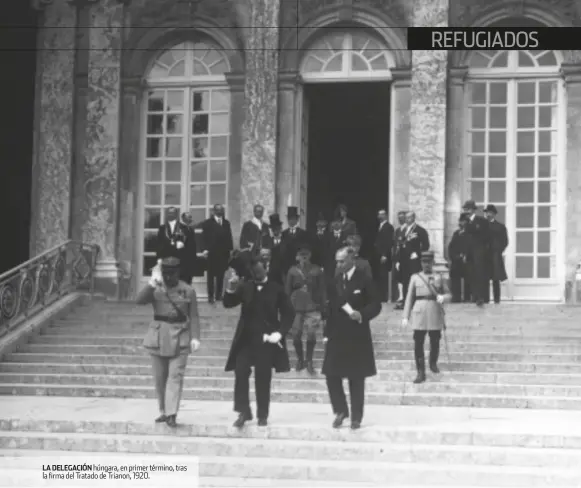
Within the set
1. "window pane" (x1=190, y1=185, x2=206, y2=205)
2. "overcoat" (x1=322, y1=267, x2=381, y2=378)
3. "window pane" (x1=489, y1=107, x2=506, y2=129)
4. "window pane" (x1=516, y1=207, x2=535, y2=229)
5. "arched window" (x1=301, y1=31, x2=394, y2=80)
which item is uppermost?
"arched window" (x1=301, y1=31, x2=394, y2=80)

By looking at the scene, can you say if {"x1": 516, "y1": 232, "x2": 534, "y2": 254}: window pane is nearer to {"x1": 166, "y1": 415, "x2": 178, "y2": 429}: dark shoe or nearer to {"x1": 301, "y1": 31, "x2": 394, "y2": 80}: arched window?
{"x1": 301, "y1": 31, "x2": 394, "y2": 80}: arched window

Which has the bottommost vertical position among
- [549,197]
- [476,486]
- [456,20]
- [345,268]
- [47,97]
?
[476,486]

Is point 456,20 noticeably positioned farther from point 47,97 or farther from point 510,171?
point 47,97

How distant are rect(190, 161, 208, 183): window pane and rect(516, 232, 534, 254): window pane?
218 inches

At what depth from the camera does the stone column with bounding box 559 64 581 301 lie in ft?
62.6

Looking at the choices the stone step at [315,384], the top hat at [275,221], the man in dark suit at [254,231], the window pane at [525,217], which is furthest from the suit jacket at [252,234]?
the window pane at [525,217]

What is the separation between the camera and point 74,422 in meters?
11.6

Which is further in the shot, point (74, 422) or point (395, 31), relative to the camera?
point (395, 31)

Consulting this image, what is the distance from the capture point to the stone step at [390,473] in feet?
31.5

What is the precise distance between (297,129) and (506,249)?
4088mm

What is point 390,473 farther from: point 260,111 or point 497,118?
point 497,118

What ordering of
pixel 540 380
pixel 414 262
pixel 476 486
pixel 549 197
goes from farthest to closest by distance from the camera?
1. pixel 549 197
2. pixel 414 262
3. pixel 540 380
4. pixel 476 486

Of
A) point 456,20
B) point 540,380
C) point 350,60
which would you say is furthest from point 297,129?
point 540,380

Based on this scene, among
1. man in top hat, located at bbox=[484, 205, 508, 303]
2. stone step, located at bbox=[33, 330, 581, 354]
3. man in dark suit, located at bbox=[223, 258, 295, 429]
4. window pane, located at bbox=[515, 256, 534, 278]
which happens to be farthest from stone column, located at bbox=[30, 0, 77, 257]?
man in dark suit, located at bbox=[223, 258, 295, 429]
